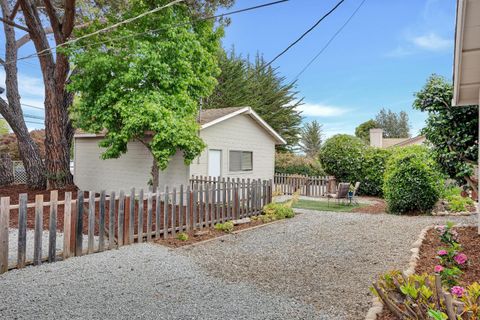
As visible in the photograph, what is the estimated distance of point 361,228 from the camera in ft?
30.0

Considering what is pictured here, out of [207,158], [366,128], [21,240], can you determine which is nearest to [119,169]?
[207,158]

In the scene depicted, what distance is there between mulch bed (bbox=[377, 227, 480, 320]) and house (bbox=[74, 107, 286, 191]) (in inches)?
328

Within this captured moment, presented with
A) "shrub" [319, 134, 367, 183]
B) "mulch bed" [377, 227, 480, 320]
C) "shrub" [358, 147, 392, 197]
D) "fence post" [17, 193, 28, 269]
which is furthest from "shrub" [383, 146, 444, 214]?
"fence post" [17, 193, 28, 269]

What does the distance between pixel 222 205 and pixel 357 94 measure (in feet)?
90.7

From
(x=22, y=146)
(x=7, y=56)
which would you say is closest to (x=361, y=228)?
(x=22, y=146)

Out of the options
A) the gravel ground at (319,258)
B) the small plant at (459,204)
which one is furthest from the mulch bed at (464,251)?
the small plant at (459,204)

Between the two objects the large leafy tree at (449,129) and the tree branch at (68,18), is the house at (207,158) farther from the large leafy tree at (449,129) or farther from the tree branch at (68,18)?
the large leafy tree at (449,129)

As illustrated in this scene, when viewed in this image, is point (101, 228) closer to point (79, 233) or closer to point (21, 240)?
point (79, 233)

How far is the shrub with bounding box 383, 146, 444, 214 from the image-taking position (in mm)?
11008

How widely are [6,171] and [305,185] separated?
59.0 feet

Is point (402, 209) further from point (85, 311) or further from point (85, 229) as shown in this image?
point (85, 311)

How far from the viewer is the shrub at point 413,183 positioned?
11008mm

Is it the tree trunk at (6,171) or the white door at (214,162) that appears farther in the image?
the tree trunk at (6,171)

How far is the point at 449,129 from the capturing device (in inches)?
309
